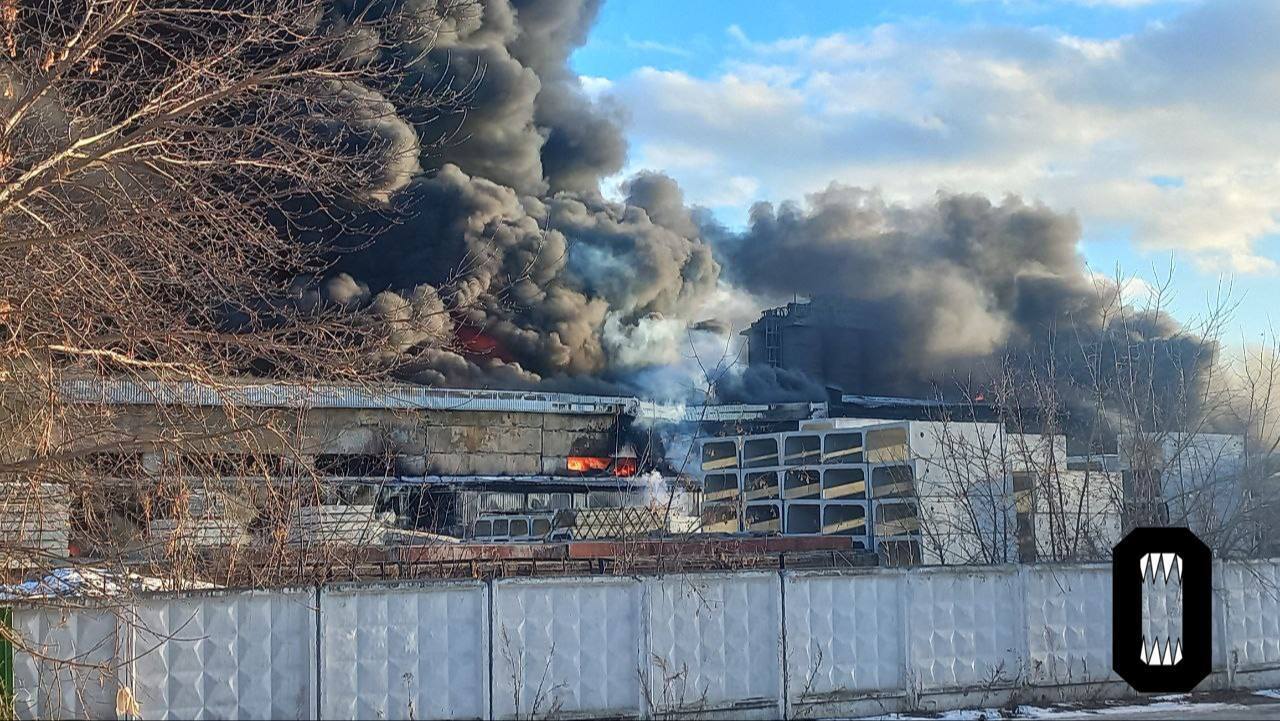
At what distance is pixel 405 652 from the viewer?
826 centimetres

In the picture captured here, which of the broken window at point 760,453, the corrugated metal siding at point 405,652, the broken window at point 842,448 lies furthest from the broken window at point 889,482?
the corrugated metal siding at point 405,652

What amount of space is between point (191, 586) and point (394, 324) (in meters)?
2.76

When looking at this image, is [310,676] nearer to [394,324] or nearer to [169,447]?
[169,447]

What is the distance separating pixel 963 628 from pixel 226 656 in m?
5.94

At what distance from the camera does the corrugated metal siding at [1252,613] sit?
432 inches

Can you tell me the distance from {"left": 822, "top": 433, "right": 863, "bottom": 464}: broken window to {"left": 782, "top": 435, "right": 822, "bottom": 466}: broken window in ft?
2.16

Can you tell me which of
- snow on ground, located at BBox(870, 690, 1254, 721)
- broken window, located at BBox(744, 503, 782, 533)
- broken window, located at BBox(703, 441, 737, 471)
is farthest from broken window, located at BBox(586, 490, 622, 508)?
snow on ground, located at BBox(870, 690, 1254, 721)

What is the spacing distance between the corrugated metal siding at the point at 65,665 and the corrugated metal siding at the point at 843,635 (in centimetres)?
497

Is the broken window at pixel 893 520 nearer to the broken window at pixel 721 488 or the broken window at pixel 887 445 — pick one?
the broken window at pixel 887 445

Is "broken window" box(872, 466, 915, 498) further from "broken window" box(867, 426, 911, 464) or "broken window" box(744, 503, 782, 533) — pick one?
"broken window" box(744, 503, 782, 533)

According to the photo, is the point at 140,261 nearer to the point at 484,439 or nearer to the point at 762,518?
the point at 762,518

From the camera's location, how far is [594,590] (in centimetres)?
873

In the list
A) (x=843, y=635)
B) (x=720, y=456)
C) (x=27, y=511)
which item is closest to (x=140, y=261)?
(x=27, y=511)

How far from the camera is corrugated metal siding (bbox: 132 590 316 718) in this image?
25.4 feet
